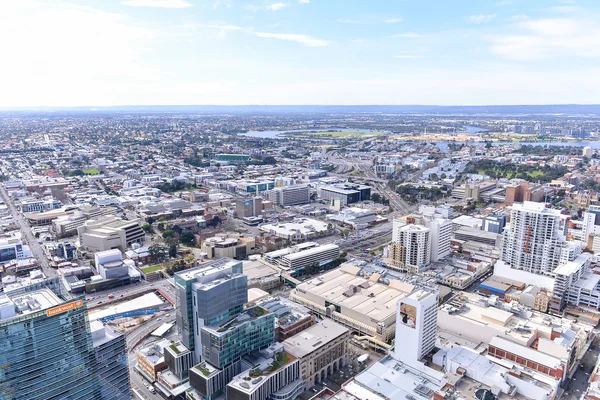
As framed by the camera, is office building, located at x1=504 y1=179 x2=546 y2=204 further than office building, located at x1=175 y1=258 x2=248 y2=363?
Yes

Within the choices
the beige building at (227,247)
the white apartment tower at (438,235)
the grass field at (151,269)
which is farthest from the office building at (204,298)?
the white apartment tower at (438,235)

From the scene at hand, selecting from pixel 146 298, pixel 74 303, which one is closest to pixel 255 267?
pixel 146 298

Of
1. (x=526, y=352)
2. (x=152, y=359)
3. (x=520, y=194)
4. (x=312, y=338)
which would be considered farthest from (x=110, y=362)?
(x=520, y=194)

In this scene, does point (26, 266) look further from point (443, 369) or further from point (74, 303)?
point (443, 369)

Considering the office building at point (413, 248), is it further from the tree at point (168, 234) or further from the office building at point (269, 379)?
the tree at point (168, 234)

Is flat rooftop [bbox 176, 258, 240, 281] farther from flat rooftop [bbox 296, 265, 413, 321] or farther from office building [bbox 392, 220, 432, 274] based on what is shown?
office building [bbox 392, 220, 432, 274]

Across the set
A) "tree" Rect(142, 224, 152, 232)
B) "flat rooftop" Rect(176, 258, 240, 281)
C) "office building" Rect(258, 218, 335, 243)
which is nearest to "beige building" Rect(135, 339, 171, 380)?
"flat rooftop" Rect(176, 258, 240, 281)

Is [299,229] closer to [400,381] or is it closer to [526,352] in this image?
[400,381]

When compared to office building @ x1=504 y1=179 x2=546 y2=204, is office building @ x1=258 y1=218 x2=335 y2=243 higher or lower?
lower
